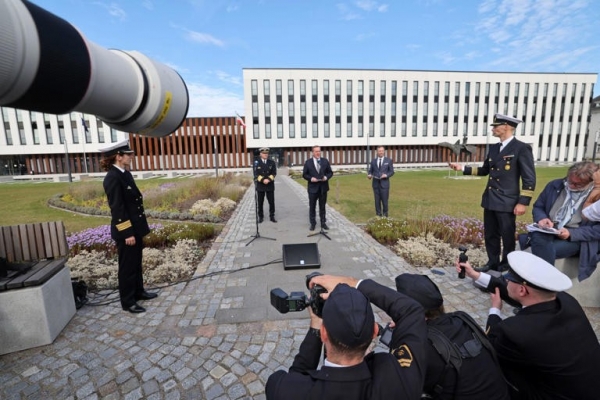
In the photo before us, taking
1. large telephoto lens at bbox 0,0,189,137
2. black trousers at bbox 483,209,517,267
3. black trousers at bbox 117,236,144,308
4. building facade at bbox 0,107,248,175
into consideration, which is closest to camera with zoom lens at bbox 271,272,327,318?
large telephoto lens at bbox 0,0,189,137

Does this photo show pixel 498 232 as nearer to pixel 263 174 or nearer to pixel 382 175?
pixel 382 175

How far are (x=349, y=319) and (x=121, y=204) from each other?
333 cm

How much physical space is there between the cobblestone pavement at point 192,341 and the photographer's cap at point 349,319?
5.19ft

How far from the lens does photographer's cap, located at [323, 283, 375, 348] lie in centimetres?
125

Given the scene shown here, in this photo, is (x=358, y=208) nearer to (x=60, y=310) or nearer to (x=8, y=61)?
(x=60, y=310)

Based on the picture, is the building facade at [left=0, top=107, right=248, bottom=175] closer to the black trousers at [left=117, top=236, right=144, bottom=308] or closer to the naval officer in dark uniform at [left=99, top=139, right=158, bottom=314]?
the naval officer in dark uniform at [left=99, top=139, right=158, bottom=314]

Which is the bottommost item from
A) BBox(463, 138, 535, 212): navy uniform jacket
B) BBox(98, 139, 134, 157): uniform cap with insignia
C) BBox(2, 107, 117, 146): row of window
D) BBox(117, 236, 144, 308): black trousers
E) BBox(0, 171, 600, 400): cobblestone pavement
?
BBox(0, 171, 600, 400): cobblestone pavement

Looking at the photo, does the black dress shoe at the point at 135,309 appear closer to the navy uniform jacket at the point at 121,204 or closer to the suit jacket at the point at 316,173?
the navy uniform jacket at the point at 121,204

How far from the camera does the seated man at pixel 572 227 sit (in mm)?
3480

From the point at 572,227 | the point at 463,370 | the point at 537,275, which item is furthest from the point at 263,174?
the point at 463,370

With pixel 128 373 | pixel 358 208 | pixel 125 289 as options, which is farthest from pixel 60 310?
pixel 358 208

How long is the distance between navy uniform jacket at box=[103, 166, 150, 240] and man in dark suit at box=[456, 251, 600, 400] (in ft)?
12.3

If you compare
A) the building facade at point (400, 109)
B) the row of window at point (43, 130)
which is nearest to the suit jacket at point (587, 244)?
the building facade at point (400, 109)

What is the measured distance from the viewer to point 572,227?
3.69m
